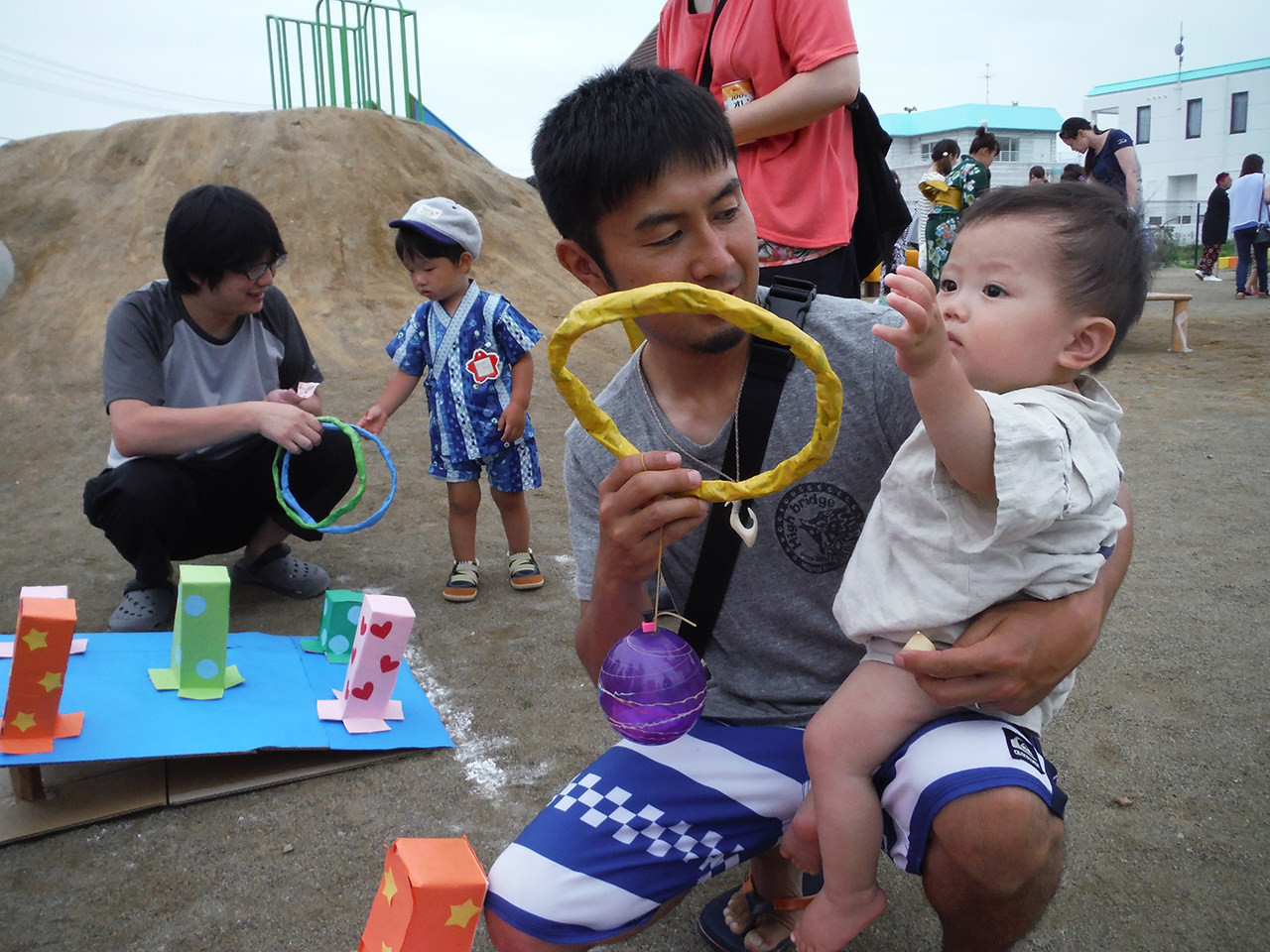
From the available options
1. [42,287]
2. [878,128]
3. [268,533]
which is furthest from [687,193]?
[42,287]

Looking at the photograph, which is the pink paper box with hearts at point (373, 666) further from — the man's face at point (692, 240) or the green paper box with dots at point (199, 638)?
the man's face at point (692, 240)

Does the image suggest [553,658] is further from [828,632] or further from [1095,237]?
[1095,237]

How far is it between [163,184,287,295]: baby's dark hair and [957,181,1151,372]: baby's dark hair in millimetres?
2597

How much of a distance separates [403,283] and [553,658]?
6.09m

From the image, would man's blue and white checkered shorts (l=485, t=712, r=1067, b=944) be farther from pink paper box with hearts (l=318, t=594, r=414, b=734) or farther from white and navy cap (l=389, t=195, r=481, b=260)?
white and navy cap (l=389, t=195, r=481, b=260)

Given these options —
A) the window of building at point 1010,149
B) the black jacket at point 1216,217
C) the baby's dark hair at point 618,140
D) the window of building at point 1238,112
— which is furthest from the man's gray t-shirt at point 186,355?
the window of building at point 1010,149

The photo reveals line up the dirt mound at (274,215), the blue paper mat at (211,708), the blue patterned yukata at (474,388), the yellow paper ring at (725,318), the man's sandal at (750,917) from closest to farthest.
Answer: the yellow paper ring at (725,318) < the man's sandal at (750,917) < the blue paper mat at (211,708) < the blue patterned yukata at (474,388) < the dirt mound at (274,215)

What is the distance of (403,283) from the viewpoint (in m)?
8.58

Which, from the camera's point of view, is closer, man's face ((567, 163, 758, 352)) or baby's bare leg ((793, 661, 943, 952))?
baby's bare leg ((793, 661, 943, 952))

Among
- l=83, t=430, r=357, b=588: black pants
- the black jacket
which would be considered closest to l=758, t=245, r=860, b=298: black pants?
l=83, t=430, r=357, b=588: black pants

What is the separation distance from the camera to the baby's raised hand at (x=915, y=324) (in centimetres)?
117

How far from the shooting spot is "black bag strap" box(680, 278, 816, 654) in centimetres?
169

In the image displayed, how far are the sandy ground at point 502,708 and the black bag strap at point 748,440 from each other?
2.54 ft

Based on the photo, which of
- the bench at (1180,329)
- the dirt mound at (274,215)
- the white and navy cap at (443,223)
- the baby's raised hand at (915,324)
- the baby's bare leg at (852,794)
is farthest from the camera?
the bench at (1180,329)
